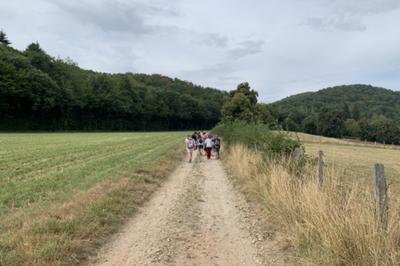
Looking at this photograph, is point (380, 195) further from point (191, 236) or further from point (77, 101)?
point (77, 101)

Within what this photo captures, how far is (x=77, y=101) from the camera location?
97.2 metres

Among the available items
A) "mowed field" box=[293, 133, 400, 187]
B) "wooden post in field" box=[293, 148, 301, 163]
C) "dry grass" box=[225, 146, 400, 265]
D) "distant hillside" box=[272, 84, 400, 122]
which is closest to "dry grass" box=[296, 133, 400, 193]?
"mowed field" box=[293, 133, 400, 187]

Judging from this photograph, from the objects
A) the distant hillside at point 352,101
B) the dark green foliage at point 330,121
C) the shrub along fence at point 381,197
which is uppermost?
the distant hillside at point 352,101

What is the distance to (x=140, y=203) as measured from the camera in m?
11.1

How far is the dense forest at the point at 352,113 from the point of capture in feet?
390

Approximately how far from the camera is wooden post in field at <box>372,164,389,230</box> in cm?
527

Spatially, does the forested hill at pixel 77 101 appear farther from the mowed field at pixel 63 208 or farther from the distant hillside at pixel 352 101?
the mowed field at pixel 63 208

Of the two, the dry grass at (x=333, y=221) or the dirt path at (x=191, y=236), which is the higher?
the dry grass at (x=333, y=221)

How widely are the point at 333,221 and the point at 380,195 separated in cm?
75

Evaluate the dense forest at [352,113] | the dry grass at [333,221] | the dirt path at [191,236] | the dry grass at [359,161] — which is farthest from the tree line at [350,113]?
the dry grass at [333,221]

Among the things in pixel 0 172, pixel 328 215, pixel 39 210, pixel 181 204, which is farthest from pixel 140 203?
pixel 0 172

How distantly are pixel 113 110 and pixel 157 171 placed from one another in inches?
3713

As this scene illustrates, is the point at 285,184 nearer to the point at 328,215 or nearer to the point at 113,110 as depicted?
the point at 328,215

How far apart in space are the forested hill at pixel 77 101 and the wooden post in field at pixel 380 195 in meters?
79.5
